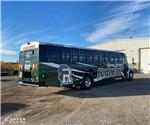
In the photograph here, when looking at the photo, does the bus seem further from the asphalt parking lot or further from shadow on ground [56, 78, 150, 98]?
the asphalt parking lot

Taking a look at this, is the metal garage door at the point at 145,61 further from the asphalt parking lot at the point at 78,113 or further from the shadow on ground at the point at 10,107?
the shadow on ground at the point at 10,107

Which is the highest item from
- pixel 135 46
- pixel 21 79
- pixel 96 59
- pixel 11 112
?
A: pixel 135 46

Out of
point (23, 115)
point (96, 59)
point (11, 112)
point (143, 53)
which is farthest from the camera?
point (143, 53)

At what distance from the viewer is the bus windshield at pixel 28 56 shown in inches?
399

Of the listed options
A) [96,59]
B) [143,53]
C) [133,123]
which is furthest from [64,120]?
[143,53]

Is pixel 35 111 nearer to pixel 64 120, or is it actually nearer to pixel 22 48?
pixel 64 120

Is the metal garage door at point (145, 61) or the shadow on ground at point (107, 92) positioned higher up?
the metal garage door at point (145, 61)

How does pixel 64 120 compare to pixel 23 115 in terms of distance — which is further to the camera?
pixel 23 115

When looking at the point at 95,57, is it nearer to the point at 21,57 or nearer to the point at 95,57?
the point at 95,57

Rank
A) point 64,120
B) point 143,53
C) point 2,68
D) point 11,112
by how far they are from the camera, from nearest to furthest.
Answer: point 64,120 < point 11,112 < point 143,53 < point 2,68

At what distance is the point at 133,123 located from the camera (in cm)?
545

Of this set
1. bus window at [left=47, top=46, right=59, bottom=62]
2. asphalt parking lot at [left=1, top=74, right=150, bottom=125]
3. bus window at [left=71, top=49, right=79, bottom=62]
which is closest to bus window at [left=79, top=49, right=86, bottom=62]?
bus window at [left=71, top=49, right=79, bottom=62]

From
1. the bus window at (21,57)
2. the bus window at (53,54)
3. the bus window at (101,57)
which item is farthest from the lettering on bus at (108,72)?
the bus window at (21,57)

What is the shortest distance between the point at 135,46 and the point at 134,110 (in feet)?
97.7
